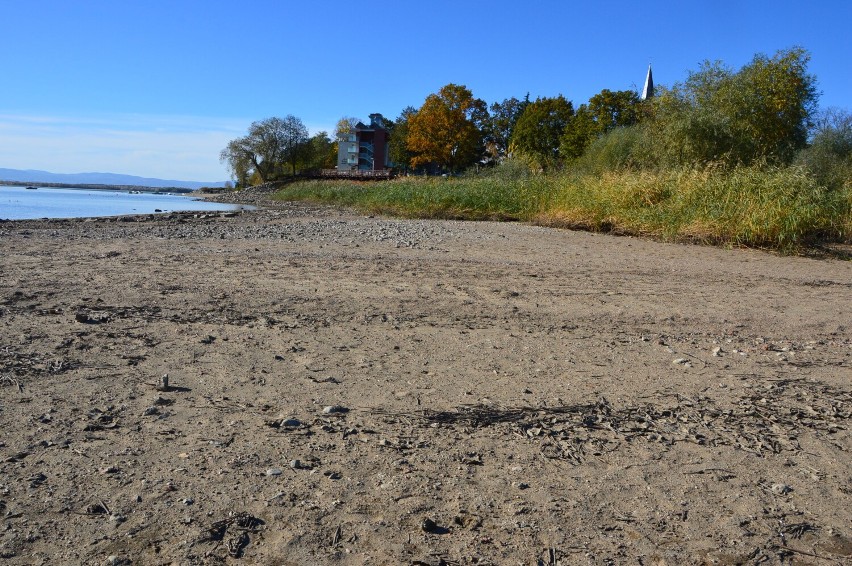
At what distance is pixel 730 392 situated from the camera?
14.2 feet

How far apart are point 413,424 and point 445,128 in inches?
2408

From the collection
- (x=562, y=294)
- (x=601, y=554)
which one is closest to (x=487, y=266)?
(x=562, y=294)

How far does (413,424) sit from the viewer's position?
11.8 ft

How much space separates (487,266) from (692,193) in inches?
302

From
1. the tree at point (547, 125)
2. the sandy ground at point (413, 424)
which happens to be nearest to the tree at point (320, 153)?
A: the tree at point (547, 125)

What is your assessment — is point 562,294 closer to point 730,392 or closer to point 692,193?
point 730,392

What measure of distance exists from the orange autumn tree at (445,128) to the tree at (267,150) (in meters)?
24.2

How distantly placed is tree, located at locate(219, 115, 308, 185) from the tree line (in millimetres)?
22356

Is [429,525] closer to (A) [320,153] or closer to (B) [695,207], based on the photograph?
(B) [695,207]

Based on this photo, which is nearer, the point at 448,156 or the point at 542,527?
the point at 542,527

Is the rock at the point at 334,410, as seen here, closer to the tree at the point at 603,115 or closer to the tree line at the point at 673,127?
Answer: the tree line at the point at 673,127

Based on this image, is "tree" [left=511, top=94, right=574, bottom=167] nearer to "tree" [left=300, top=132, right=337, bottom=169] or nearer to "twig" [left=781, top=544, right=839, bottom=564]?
"tree" [left=300, top=132, right=337, bottom=169]

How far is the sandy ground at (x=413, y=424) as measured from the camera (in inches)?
101

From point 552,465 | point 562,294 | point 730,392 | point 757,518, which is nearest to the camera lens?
point 757,518
